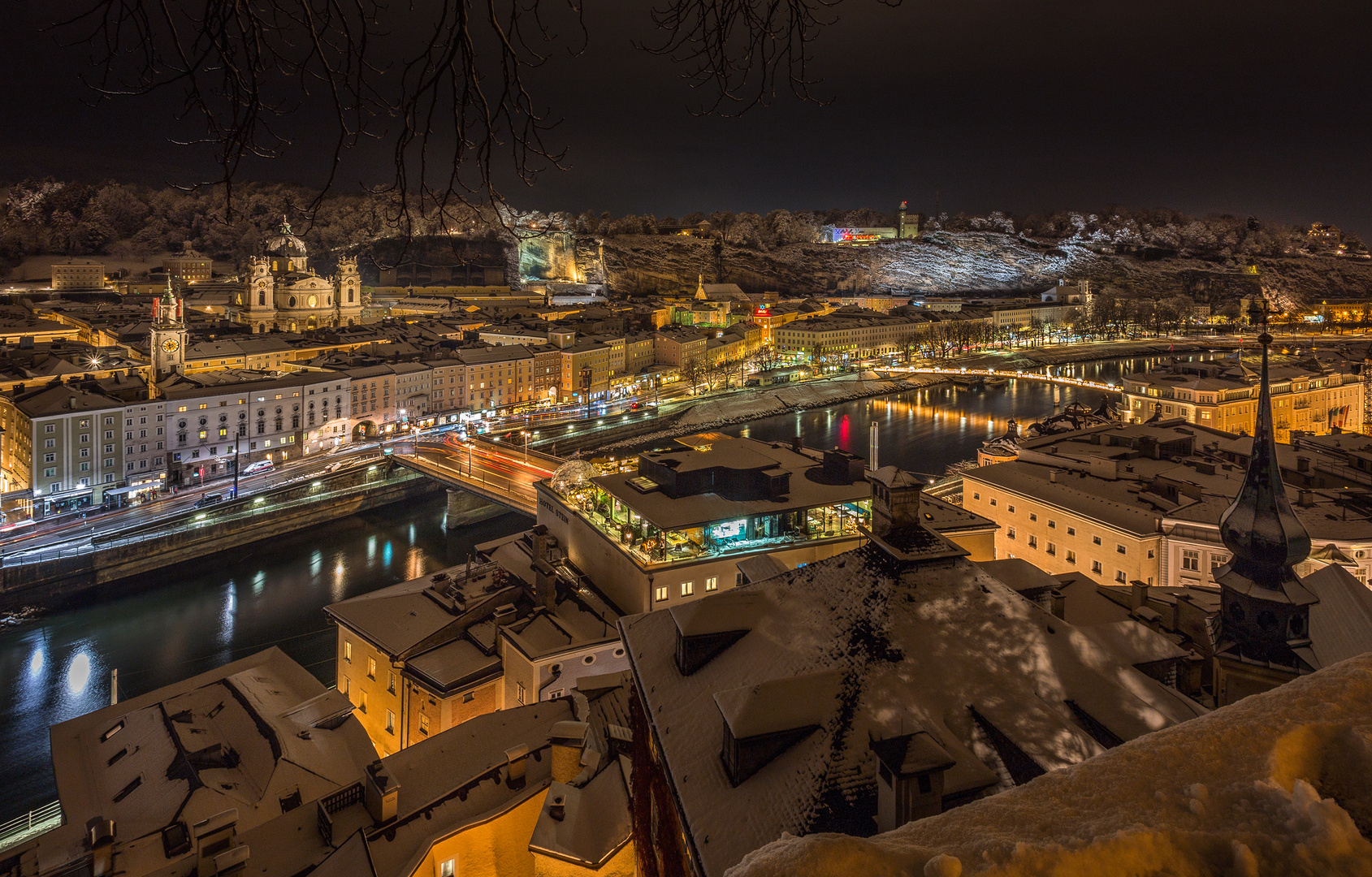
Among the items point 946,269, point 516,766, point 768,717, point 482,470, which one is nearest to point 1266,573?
point 768,717

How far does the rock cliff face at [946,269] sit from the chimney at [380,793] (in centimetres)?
4268

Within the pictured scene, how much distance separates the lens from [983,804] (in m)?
0.69

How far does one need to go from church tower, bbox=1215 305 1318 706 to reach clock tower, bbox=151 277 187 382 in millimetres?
18342

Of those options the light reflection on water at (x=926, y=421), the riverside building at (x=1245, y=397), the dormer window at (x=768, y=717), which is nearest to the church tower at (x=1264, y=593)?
the dormer window at (x=768, y=717)

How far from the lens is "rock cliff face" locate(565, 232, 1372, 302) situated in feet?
154

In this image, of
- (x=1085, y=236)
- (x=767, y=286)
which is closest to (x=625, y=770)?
(x=767, y=286)

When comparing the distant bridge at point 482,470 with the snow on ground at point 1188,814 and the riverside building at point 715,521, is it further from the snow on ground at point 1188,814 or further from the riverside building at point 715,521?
the snow on ground at point 1188,814

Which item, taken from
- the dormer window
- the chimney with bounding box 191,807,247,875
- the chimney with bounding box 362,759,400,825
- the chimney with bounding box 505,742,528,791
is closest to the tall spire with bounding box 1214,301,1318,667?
the dormer window

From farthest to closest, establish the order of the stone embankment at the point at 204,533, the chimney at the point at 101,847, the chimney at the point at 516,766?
1. the stone embankment at the point at 204,533
2. the chimney at the point at 516,766
3. the chimney at the point at 101,847

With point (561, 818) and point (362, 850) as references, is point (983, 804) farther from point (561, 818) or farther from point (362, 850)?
point (362, 850)

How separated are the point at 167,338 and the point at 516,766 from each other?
17.2 m

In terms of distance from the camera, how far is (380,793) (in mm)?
3391

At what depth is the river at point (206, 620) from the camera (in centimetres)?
748

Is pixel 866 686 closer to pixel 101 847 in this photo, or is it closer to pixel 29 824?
pixel 101 847
